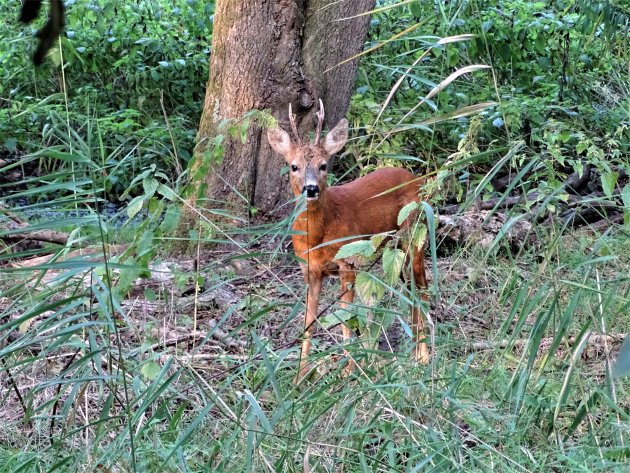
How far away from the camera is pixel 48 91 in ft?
28.0

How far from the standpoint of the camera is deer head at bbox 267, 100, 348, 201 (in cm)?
537

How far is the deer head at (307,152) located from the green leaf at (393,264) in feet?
6.09

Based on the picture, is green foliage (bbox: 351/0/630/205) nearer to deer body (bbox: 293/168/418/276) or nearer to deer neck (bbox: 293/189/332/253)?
deer body (bbox: 293/168/418/276)

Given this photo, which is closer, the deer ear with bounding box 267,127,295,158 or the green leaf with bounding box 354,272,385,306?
the green leaf with bounding box 354,272,385,306

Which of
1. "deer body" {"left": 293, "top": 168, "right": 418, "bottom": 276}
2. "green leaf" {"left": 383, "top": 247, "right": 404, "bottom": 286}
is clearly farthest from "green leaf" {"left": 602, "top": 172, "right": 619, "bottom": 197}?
"deer body" {"left": 293, "top": 168, "right": 418, "bottom": 276}

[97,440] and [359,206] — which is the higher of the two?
[97,440]

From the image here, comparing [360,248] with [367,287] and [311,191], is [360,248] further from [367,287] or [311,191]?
[311,191]

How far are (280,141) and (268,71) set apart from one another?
648mm

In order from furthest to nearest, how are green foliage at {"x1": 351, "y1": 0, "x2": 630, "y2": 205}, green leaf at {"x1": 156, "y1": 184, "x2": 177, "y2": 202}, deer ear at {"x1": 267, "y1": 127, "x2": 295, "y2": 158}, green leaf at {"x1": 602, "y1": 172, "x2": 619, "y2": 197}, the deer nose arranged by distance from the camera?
green foliage at {"x1": 351, "y1": 0, "x2": 630, "y2": 205} < deer ear at {"x1": 267, "y1": 127, "x2": 295, "y2": 158} < the deer nose < green leaf at {"x1": 602, "y1": 172, "x2": 619, "y2": 197} < green leaf at {"x1": 156, "y1": 184, "x2": 177, "y2": 202}

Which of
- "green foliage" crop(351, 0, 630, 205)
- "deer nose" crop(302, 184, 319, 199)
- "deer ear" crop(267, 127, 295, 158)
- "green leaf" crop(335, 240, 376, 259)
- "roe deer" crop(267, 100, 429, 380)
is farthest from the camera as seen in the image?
"green foliage" crop(351, 0, 630, 205)

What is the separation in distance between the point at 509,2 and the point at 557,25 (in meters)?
0.71

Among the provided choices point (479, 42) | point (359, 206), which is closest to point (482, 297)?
point (359, 206)

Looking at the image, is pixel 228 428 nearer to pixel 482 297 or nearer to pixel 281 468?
pixel 281 468

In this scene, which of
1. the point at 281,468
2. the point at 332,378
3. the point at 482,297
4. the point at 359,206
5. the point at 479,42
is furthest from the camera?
the point at 479,42
